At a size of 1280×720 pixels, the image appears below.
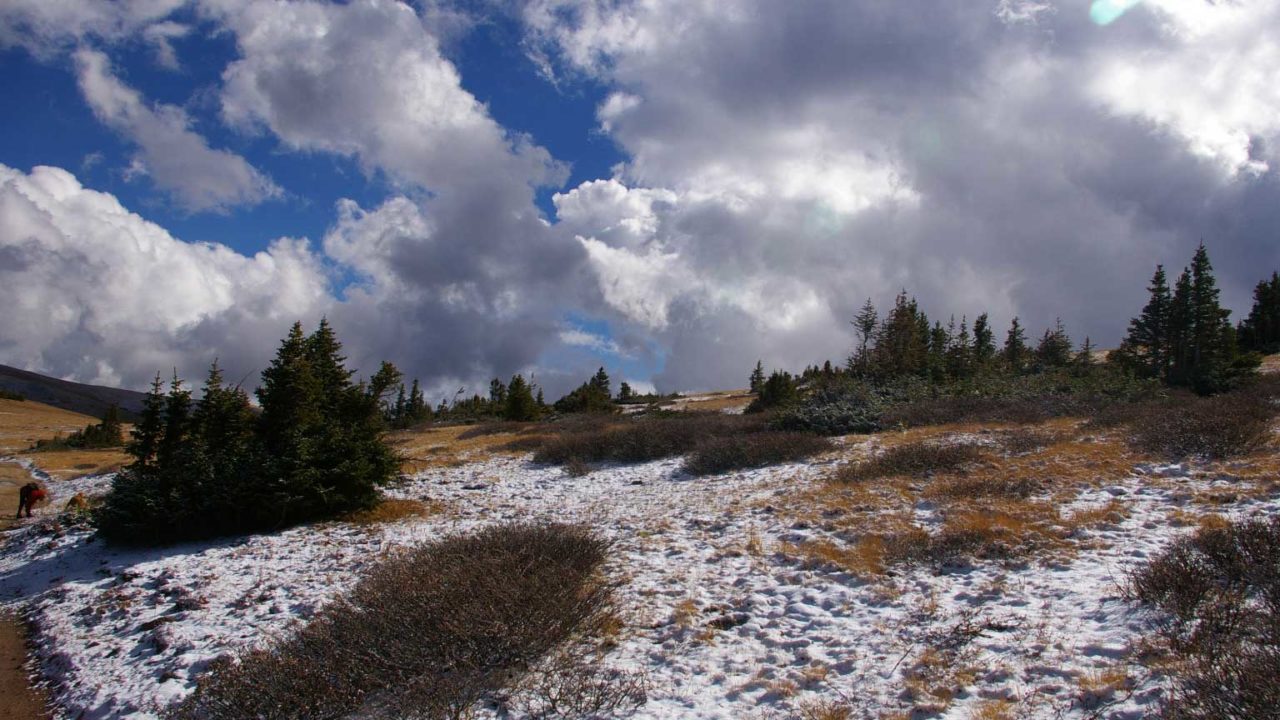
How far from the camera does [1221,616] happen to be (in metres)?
5.81

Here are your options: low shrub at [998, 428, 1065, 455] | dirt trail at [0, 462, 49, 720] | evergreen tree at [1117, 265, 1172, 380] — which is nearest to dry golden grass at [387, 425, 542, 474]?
dirt trail at [0, 462, 49, 720]

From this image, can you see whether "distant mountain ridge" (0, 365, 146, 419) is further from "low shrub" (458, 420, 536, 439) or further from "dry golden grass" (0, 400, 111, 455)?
"low shrub" (458, 420, 536, 439)

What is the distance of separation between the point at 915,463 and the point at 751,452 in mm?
5209

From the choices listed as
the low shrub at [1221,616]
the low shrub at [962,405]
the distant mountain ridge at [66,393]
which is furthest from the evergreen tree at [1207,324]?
the distant mountain ridge at [66,393]

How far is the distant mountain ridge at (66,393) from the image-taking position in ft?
439

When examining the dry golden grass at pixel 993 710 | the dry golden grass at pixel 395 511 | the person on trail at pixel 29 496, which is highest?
the dry golden grass at pixel 993 710

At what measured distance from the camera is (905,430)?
22594 millimetres

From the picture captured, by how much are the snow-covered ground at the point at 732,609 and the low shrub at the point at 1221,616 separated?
1.24 ft

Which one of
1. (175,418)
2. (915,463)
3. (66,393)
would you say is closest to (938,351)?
(915,463)

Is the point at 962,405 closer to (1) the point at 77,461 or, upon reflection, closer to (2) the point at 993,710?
(2) the point at 993,710

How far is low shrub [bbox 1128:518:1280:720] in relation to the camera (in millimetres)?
4383

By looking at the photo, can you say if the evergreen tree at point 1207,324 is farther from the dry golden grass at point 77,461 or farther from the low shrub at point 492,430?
the dry golden grass at point 77,461

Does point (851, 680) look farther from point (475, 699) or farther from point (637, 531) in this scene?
point (637, 531)

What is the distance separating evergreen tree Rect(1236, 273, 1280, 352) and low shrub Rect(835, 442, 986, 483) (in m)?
82.7
